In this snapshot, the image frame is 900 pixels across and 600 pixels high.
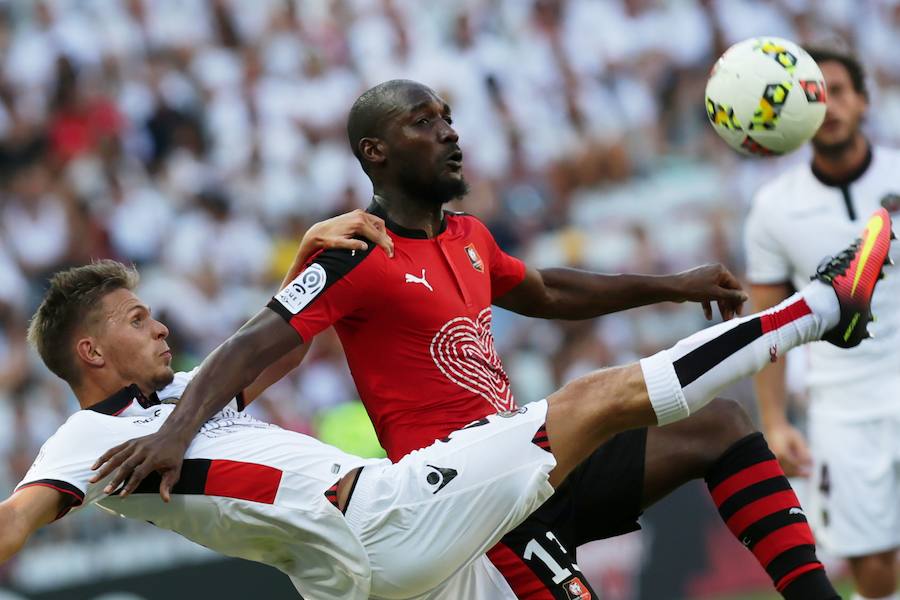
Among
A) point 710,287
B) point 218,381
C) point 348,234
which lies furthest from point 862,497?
point 218,381

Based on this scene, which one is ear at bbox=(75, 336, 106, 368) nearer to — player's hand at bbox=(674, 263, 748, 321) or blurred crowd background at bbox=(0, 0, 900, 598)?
player's hand at bbox=(674, 263, 748, 321)

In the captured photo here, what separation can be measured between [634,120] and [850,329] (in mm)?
7944

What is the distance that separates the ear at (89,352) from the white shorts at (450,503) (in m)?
1.06

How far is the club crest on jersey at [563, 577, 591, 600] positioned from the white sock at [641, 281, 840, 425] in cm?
69

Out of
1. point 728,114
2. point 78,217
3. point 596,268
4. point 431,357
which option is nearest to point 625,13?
point 596,268

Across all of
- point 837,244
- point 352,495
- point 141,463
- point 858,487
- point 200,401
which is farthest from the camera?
point 858,487

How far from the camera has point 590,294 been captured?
5.52 metres

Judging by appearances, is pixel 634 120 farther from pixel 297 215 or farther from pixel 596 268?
pixel 297 215

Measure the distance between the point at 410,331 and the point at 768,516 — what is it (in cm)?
142

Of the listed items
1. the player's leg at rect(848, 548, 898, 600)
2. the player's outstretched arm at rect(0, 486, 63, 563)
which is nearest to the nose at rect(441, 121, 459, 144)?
the player's outstretched arm at rect(0, 486, 63, 563)

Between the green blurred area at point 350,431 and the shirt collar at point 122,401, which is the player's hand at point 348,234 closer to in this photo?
the shirt collar at point 122,401

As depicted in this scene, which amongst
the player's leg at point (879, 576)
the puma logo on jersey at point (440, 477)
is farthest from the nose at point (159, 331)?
the player's leg at point (879, 576)

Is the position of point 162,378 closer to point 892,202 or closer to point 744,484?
point 744,484

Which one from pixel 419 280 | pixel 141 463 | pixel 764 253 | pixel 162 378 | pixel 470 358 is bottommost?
pixel 764 253
